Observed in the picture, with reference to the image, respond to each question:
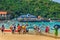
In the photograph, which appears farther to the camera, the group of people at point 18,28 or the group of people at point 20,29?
the group of people at point 18,28

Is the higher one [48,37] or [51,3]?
[51,3]

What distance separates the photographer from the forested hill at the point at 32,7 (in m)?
23.8

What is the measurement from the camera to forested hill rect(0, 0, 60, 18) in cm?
2377

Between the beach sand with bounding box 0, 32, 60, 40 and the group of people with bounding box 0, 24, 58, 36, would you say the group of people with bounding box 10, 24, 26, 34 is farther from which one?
the beach sand with bounding box 0, 32, 60, 40

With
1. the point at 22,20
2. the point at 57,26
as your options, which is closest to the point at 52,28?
the point at 57,26

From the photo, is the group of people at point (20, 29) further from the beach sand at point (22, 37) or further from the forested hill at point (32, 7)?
the forested hill at point (32, 7)

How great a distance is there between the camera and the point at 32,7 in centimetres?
2408

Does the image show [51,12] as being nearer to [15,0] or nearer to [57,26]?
[57,26]

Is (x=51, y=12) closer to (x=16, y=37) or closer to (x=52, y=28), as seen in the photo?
(x=52, y=28)

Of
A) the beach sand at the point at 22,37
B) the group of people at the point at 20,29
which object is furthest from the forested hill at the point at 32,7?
the beach sand at the point at 22,37

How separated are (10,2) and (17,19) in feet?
4.06

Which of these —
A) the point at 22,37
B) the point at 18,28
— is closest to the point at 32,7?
the point at 18,28

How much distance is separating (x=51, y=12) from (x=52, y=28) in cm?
104

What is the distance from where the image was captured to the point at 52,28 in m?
24.0
